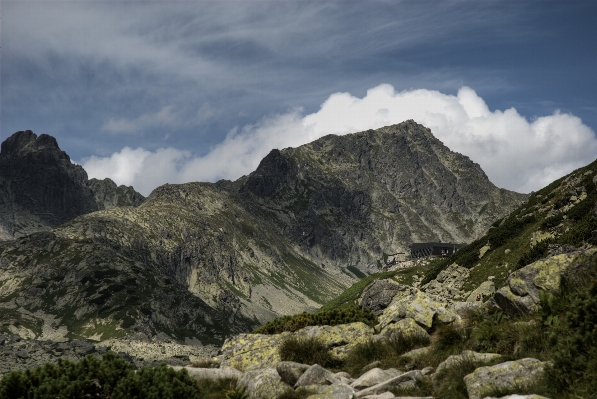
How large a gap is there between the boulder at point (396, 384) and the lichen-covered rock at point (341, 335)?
18.1 feet

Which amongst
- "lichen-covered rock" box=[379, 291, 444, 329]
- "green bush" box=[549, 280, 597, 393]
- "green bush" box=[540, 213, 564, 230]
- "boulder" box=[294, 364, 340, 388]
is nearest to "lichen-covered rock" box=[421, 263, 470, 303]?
"green bush" box=[540, 213, 564, 230]

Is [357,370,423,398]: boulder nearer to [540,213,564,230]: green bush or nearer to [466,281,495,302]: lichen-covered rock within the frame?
[466,281,495,302]: lichen-covered rock

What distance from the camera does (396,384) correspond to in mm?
14750

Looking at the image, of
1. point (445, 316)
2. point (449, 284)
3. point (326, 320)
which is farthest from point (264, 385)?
point (449, 284)

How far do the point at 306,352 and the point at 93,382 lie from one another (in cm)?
874

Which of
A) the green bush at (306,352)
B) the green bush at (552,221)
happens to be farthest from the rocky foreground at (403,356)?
the green bush at (552,221)

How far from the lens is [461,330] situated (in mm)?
17875

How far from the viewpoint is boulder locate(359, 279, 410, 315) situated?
161 ft

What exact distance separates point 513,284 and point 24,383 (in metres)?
17.4

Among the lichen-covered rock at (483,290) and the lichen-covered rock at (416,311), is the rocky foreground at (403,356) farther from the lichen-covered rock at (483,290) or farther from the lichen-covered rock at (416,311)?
the lichen-covered rock at (483,290)

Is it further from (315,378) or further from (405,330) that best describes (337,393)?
(405,330)

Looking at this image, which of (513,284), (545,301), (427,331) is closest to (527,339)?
(545,301)

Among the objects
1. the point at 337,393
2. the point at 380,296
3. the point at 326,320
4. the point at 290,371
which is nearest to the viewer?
the point at 337,393

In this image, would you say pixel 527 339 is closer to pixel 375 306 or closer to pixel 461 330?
pixel 461 330
